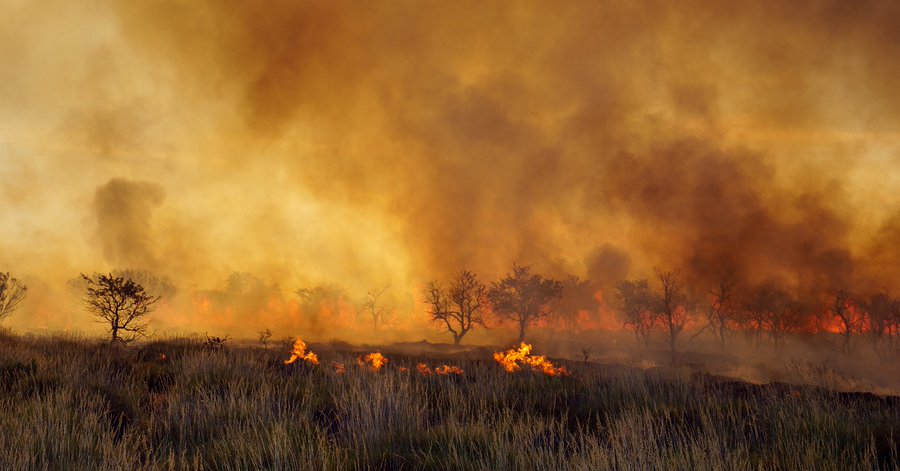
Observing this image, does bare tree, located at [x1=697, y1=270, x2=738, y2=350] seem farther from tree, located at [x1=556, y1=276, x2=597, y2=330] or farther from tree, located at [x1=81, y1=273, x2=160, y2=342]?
tree, located at [x1=81, y1=273, x2=160, y2=342]

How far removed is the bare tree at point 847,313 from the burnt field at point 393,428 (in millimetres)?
69577

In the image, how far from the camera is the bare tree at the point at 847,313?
2714 inches

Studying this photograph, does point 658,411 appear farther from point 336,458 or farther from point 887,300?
point 887,300

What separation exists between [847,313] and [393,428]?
279 feet

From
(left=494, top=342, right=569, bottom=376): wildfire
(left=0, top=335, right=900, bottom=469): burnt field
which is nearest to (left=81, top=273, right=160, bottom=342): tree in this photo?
(left=0, top=335, right=900, bottom=469): burnt field

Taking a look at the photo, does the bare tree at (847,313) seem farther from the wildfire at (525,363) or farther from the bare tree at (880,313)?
the wildfire at (525,363)

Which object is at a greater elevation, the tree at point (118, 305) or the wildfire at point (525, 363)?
the tree at point (118, 305)

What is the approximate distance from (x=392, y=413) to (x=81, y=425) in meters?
4.13

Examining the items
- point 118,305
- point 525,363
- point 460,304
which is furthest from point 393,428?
point 460,304

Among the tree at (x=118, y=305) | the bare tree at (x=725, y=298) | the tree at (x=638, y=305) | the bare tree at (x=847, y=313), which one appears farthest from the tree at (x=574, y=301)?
the tree at (x=118, y=305)

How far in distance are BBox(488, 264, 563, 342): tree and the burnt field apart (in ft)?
186

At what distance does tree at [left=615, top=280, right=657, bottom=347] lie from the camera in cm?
7612

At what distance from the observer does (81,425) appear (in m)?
6.73

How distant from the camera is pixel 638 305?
253ft
